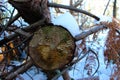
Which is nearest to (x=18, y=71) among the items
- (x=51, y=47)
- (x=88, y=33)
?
(x=51, y=47)

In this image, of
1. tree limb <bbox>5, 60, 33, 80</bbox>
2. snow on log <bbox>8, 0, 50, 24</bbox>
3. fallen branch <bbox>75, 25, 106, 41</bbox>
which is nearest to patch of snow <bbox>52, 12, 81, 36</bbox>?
fallen branch <bbox>75, 25, 106, 41</bbox>

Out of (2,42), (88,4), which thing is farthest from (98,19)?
(88,4)

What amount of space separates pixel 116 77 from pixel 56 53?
2.66 feet

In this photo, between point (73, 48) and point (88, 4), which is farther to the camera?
point (88, 4)

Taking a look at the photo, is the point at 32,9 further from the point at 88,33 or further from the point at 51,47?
the point at 88,33

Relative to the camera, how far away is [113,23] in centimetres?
285

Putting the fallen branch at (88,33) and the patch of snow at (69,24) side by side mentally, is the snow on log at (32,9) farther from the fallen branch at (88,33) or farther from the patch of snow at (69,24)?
the fallen branch at (88,33)

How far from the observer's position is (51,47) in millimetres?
2391

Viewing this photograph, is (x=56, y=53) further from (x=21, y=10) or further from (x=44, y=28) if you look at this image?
(x=21, y=10)

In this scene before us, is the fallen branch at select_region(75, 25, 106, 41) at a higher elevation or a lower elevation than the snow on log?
lower

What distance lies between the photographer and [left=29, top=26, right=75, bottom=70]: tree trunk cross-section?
2395 mm

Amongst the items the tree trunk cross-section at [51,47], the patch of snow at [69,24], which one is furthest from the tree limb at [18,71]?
the patch of snow at [69,24]

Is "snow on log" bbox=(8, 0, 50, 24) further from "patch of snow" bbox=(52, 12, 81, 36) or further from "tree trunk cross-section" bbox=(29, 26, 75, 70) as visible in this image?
"tree trunk cross-section" bbox=(29, 26, 75, 70)

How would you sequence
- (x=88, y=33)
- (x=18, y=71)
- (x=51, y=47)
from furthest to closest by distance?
(x=88, y=33) < (x=18, y=71) < (x=51, y=47)
